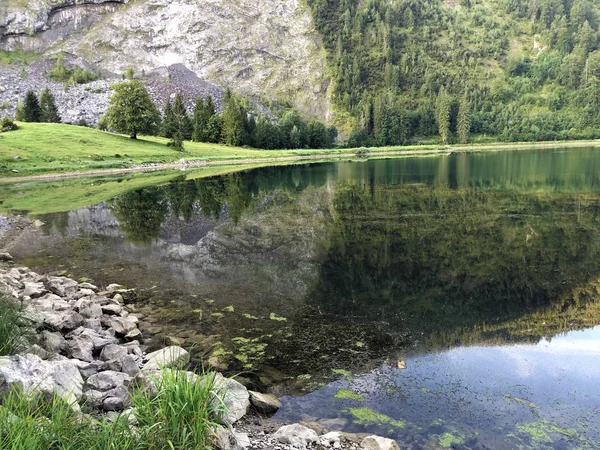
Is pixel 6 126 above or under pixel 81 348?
above

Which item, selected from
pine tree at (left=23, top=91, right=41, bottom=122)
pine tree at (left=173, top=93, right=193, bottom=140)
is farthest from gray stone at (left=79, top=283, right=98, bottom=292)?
pine tree at (left=23, top=91, right=41, bottom=122)

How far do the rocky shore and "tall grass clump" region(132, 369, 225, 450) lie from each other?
1.04 feet

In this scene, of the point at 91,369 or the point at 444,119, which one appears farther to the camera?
the point at 444,119

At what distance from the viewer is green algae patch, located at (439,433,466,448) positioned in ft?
29.7

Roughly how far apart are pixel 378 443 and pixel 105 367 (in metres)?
6.99

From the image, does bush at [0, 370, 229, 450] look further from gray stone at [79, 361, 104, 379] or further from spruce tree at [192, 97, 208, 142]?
spruce tree at [192, 97, 208, 142]

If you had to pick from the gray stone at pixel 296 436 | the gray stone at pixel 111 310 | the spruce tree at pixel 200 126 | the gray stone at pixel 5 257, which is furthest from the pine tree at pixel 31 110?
the gray stone at pixel 296 436

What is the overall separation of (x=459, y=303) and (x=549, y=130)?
199170 mm

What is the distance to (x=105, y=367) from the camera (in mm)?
11180

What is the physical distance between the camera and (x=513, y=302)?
1681 cm

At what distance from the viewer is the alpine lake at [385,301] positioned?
10445mm

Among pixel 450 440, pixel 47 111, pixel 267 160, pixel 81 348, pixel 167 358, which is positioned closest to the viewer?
pixel 450 440

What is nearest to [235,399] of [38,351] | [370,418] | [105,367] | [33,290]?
[370,418]

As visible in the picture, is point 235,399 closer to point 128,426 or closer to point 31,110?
point 128,426
